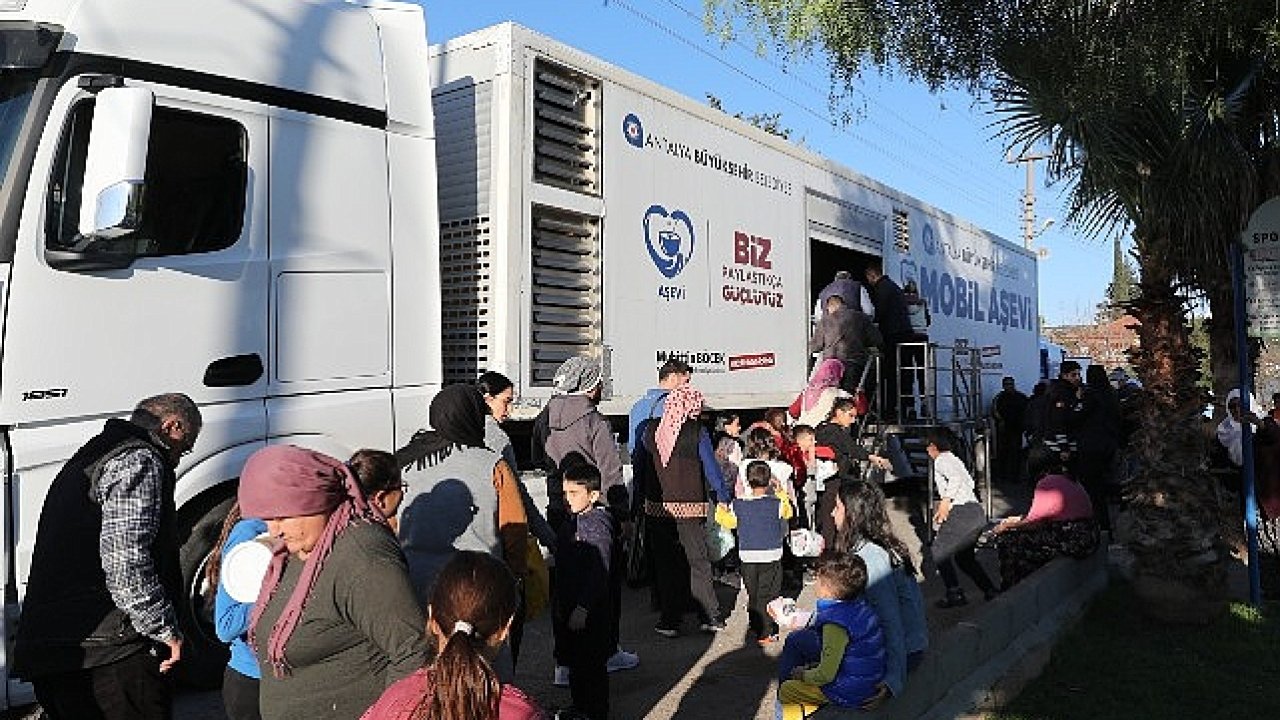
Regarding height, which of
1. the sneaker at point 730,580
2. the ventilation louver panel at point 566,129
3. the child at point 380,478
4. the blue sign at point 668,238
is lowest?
the sneaker at point 730,580

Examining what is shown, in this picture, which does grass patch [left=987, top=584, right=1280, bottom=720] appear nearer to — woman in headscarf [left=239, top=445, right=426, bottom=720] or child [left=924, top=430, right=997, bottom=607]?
child [left=924, top=430, right=997, bottom=607]

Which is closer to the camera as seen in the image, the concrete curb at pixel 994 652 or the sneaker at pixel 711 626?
the concrete curb at pixel 994 652

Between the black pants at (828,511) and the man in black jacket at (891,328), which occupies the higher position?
the man in black jacket at (891,328)

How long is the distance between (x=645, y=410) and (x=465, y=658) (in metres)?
4.66

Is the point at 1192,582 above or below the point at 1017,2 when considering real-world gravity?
below

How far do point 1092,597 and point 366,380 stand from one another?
512 cm

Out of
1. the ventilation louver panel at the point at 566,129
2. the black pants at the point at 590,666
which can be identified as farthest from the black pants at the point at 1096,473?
the black pants at the point at 590,666

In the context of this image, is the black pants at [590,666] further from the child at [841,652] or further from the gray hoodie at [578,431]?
the gray hoodie at [578,431]

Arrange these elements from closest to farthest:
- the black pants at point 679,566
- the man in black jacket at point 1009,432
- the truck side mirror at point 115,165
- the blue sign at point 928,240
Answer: the truck side mirror at point 115,165
the black pants at point 679,566
the blue sign at point 928,240
the man in black jacket at point 1009,432

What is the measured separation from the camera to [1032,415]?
1420cm

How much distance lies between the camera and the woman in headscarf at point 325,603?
262cm

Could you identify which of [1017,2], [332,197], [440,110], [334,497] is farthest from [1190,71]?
[334,497]

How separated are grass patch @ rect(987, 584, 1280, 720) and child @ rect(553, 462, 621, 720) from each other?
1.87 metres

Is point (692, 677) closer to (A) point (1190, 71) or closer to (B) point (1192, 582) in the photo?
(B) point (1192, 582)
